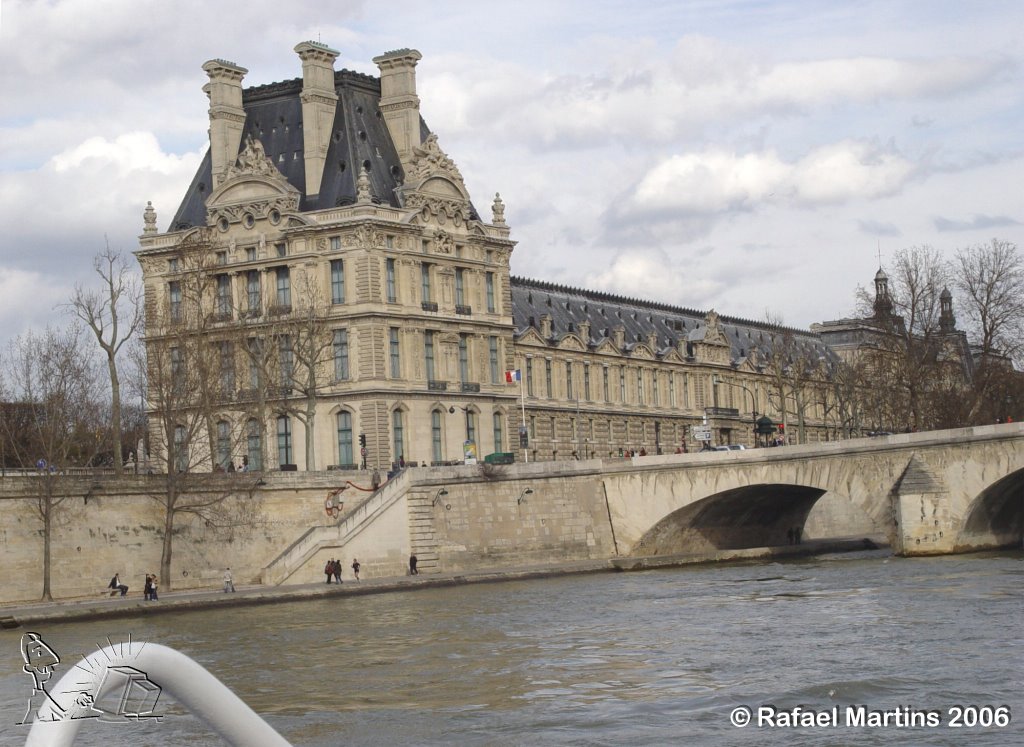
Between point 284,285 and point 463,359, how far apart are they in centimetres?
1029

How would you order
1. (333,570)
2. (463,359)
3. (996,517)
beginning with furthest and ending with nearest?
(463,359) → (996,517) → (333,570)

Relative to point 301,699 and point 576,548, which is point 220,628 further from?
point 576,548

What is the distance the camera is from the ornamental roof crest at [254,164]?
252 ft

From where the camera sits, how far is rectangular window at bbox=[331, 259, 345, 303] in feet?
248

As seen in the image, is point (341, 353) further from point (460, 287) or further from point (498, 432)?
point (498, 432)

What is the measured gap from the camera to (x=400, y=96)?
269ft

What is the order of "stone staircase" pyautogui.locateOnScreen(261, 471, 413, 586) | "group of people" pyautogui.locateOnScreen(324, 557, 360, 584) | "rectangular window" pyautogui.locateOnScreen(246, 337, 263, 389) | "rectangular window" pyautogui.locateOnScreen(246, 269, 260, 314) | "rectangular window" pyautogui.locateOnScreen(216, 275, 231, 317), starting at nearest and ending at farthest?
1. "group of people" pyautogui.locateOnScreen(324, 557, 360, 584)
2. "stone staircase" pyautogui.locateOnScreen(261, 471, 413, 586)
3. "rectangular window" pyautogui.locateOnScreen(246, 337, 263, 389)
4. "rectangular window" pyautogui.locateOnScreen(246, 269, 260, 314)
5. "rectangular window" pyautogui.locateOnScreen(216, 275, 231, 317)

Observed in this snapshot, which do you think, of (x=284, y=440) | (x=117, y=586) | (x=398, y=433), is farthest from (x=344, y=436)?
(x=117, y=586)

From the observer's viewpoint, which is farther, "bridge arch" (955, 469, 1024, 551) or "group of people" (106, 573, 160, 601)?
"bridge arch" (955, 469, 1024, 551)

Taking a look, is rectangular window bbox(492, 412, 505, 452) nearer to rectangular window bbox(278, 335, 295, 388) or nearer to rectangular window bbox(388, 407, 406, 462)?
rectangular window bbox(388, 407, 406, 462)

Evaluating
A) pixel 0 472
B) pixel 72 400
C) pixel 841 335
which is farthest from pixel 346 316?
pixel 841 335

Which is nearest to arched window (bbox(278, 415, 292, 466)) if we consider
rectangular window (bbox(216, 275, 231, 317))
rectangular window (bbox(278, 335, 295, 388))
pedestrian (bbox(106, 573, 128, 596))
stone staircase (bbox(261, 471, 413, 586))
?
rectangular window (bbox(278, 335, 295, 388))

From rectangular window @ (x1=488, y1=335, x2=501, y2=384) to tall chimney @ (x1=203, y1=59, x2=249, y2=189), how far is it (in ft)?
55.1

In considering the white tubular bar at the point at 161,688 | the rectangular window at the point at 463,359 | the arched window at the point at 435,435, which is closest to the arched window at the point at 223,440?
the arched window at the point at 435,435
